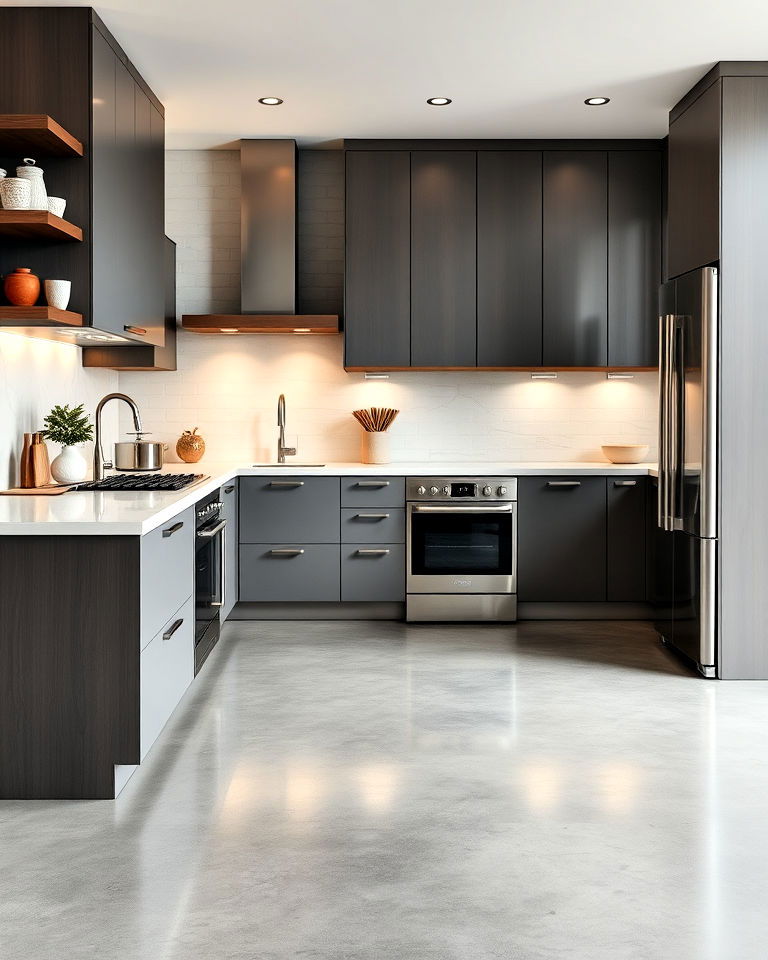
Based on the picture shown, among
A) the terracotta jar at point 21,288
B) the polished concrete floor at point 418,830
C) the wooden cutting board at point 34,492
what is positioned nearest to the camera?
the polished concrete floor at point 418,830

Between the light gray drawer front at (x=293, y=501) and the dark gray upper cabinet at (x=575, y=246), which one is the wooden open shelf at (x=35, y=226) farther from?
the dark gray upper cabinet at (x=575, y=246)

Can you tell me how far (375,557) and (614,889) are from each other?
130 inches

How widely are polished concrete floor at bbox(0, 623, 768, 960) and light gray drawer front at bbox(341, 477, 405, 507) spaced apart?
1.37m

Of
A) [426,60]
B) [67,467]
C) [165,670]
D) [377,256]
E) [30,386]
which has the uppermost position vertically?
[426,60]

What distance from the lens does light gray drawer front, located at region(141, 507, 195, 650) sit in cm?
307

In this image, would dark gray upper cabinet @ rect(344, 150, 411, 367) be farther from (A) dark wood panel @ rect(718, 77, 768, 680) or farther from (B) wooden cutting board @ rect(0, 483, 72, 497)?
(B) wooden cutting board @ rect(0, 483, 72, 497)

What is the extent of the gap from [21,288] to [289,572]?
256 cm

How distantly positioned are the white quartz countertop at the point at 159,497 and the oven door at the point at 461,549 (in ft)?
0.75

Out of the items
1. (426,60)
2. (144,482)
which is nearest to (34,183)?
(144,482)

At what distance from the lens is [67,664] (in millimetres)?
2992

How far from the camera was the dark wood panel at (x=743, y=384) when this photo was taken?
14.3 ft

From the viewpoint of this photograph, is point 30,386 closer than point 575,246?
Yes

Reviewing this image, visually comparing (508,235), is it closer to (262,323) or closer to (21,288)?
(262,323)

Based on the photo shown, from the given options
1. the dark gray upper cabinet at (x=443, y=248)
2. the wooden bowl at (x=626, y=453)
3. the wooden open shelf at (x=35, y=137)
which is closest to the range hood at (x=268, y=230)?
the dark gray upper cabinet at (x=443, y=248)
